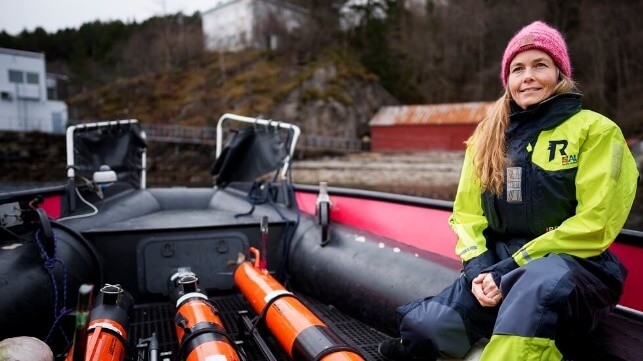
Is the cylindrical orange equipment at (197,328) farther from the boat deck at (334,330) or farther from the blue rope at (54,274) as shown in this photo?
the blue rope at (54,274)

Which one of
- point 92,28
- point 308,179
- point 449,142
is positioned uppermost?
point 92,28

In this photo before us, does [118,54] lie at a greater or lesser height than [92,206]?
greater

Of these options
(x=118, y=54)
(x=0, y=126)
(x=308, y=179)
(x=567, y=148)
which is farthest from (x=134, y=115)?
(x=567, y=148)

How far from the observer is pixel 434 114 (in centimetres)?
3284

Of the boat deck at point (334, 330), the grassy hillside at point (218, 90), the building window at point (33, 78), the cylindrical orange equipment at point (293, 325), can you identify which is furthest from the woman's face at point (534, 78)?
the building window at point (33, 78)

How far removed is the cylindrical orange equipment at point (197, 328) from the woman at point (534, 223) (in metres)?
0.79

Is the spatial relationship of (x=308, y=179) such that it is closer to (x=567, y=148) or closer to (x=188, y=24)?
(x=567, y=148)

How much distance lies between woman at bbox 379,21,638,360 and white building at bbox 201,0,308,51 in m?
43.3

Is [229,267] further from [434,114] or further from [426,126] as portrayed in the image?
[434,114]

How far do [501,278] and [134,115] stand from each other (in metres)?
43.2

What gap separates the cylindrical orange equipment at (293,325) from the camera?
76.2 inches

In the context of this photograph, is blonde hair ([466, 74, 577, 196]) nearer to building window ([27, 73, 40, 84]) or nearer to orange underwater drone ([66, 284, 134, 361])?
orange underwater drone ([66, 284, 134, 361])

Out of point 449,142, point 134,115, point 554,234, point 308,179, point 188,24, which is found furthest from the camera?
point 188,24

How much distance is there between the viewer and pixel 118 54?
61844mm
